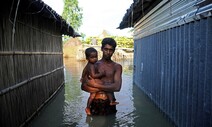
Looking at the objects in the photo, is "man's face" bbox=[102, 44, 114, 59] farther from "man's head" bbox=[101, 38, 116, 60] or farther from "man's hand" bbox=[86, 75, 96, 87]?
"man's hand" bbox=[86, 75, 96, 87]

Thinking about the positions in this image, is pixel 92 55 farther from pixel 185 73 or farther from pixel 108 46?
pixel 185 73

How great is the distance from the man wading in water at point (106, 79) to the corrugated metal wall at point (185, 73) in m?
1.65

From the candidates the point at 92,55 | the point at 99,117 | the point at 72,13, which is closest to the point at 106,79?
the point at 92,55

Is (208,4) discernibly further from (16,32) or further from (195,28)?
(16,32)

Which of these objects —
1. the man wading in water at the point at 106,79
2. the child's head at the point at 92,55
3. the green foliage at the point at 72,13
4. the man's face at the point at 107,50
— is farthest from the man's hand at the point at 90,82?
the green foliage at the point at 72,13

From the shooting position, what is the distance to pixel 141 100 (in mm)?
10047

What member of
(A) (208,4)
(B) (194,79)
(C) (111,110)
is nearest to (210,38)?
(A) (208,4)

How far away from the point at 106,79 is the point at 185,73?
2.19 meters

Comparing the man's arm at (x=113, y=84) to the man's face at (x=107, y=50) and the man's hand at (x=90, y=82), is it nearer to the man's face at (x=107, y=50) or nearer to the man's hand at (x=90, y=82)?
the man's hand at (x=90, y=82)

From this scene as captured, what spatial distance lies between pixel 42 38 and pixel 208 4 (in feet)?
22.2

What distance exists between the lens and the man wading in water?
21.7ft

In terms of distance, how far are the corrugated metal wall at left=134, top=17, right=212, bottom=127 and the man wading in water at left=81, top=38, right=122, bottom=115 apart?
165 centimetres

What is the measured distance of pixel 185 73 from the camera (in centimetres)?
585

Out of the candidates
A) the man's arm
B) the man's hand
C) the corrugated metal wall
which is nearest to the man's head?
the man's arm
